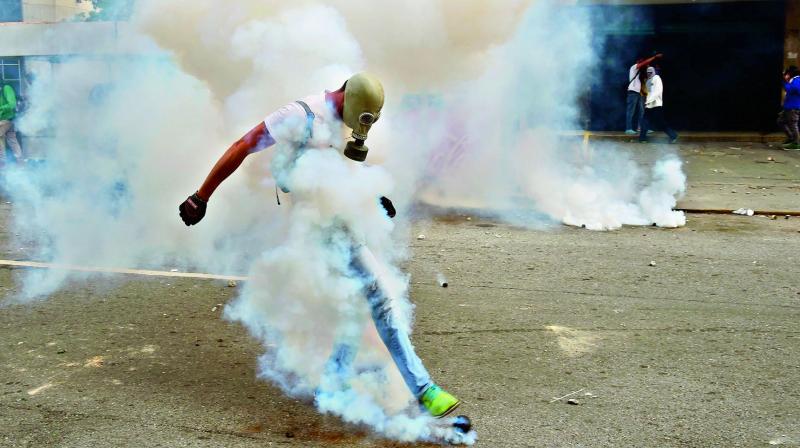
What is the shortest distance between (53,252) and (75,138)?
2192 mm

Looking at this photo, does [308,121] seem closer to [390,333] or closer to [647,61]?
[390,333]

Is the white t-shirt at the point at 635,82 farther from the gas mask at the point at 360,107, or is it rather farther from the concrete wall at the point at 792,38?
the gas mask at the point at 360,107

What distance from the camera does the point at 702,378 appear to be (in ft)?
12.3

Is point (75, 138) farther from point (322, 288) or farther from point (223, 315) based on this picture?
point (322, 288)

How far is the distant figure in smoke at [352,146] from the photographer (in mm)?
A: 3139

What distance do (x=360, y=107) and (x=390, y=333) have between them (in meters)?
0.93

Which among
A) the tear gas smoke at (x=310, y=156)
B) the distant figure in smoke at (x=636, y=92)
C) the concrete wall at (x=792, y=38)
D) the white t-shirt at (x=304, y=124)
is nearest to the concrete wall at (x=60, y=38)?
the tear gas smoke at (x=310, y=156)

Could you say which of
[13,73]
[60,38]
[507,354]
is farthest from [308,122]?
[13,73]

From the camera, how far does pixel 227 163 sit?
3.25 m

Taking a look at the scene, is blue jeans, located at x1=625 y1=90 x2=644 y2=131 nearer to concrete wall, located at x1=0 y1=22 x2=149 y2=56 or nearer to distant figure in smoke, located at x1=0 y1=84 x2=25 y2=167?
concrete wall, located at x1=0 y1=22 x2=149 y2=56

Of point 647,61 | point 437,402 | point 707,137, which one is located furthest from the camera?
point 707,137

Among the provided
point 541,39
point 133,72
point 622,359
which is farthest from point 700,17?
point 622,359

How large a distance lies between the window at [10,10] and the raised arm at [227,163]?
6283mm

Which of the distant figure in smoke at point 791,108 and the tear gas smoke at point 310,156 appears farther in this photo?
the distant figure in smoke at point 791,108
